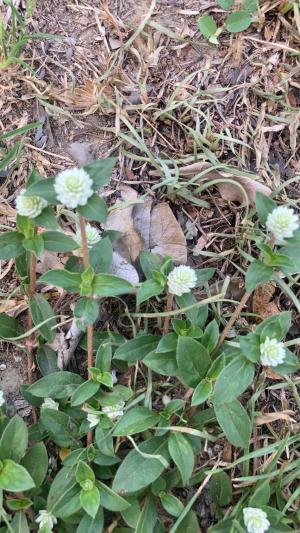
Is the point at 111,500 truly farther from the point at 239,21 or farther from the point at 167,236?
the point at 239,21

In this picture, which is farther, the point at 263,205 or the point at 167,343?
the point at 167,343

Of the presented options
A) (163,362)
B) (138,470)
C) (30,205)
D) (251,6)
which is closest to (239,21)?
(251,6)

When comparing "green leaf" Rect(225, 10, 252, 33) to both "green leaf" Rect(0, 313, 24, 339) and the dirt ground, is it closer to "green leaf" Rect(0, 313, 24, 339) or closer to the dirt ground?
the dirt ground

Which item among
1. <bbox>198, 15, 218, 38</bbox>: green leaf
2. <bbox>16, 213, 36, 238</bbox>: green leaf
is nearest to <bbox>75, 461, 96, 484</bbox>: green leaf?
<bbox>16, 213, 36, 238</bbox>: green leaf

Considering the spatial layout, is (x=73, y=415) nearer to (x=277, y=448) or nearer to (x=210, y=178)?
(x=277, y=448)

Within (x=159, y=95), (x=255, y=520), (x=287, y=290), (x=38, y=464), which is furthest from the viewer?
(x=159, y=95)

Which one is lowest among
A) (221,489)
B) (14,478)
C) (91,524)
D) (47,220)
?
(221,489)

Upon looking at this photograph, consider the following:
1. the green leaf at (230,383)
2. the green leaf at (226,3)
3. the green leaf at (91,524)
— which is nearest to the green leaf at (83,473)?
the green leaf at (91,524)

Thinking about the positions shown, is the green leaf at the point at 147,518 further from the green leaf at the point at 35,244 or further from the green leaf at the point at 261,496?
the green leaf at the point at 35,244
